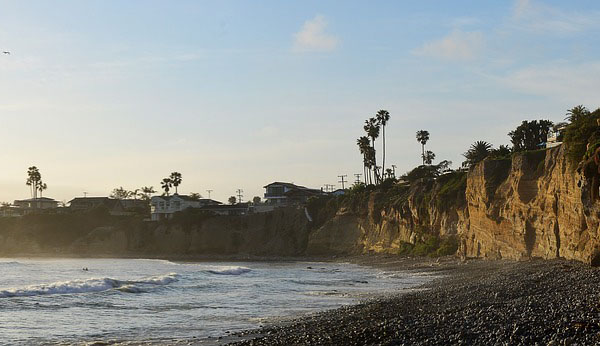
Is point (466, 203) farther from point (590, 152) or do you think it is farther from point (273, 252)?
point (273, 252)

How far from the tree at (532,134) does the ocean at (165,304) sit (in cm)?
3662

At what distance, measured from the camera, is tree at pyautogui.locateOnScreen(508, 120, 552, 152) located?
7994 centimetres

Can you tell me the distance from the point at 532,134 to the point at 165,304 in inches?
2310

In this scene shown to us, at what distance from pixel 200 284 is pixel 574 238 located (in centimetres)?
2530

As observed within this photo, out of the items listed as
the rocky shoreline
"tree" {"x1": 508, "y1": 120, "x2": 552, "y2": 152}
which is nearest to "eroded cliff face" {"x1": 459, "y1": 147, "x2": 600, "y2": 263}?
the rocky shoreline

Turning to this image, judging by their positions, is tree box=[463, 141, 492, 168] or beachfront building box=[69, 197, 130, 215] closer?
tree box=[463, 141, 492, 168]

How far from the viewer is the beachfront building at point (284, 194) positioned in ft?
422

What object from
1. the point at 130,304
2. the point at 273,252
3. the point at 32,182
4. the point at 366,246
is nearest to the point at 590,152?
the point at 130,304

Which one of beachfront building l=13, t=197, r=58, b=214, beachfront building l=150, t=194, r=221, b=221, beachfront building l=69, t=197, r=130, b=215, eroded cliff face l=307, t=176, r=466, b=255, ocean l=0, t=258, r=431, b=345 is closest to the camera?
ocean l=0, t=258, r=431, b=345

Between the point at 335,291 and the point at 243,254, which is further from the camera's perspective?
the point at 243,254

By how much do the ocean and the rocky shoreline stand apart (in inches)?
130

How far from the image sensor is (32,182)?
538 ft

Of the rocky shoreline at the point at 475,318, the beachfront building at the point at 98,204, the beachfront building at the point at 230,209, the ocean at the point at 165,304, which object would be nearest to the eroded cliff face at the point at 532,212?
the rocky shoreline at the point at 475,318

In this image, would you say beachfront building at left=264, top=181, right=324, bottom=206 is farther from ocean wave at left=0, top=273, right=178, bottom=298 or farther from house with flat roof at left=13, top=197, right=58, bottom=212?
ocean wave at left=0, top=273, right=178, bottom=298
